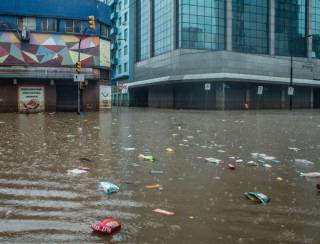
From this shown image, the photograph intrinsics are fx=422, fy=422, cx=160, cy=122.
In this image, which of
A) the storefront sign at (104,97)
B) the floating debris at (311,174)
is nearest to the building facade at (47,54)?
the storefront sign at (104,97)

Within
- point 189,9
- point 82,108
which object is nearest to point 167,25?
point 189,9

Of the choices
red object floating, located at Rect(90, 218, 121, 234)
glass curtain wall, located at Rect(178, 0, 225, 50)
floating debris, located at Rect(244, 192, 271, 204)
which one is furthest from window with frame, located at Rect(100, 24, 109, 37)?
red object floating, located at Rect(90, 218, 121, 234)

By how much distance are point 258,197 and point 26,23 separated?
125 ft

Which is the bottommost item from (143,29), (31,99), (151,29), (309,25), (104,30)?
(31,99)

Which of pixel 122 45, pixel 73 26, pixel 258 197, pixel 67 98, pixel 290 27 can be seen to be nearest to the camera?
pixel 258 197

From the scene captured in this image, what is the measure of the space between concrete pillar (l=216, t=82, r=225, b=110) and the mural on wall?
59.4 feet

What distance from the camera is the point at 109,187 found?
247 inches

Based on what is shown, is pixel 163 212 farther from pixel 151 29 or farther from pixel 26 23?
pixel 151 29

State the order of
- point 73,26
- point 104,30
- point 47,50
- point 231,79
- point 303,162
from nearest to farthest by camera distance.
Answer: point 303,162
point 47,50
point 73,26
point 104,30
point 231,79

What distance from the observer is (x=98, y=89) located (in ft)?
140

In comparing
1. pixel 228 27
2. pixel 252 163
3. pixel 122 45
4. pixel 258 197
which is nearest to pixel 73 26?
pixel 228 27

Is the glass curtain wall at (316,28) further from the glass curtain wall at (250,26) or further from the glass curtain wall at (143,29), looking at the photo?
the glass curtain wall at (143,29)

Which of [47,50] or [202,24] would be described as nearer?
[47,50]

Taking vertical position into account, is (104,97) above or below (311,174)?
above
